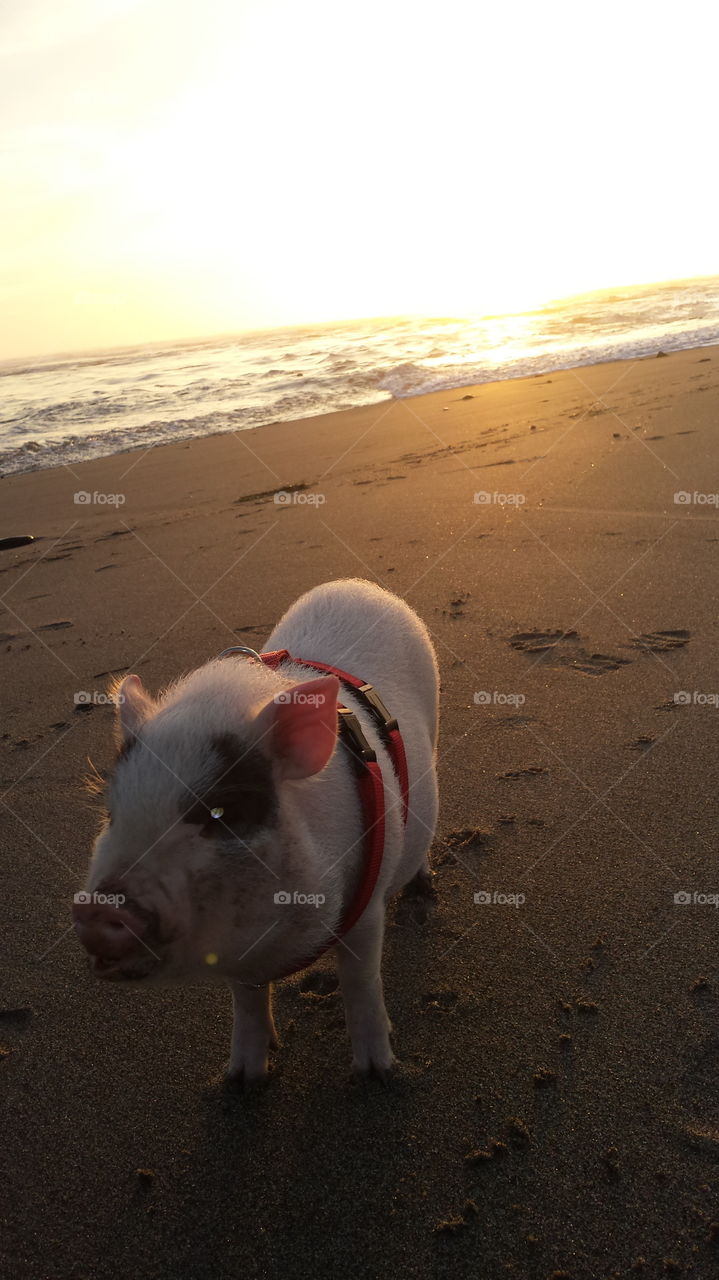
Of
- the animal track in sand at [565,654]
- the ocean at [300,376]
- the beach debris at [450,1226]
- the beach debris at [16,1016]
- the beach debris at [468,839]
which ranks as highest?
the ocean at [300,376]

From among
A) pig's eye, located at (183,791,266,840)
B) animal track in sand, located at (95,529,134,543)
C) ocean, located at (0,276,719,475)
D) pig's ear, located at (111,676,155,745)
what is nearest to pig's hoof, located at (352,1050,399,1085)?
pig's eye, located at (183,791,266,840)

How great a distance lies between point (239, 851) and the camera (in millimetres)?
1823

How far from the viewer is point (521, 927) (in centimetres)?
281

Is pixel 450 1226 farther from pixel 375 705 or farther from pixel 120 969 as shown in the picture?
pixel 375 705

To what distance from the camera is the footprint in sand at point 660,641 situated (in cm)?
445

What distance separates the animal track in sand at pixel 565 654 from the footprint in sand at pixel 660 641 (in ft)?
0.55

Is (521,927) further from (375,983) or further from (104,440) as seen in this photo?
(104,440)

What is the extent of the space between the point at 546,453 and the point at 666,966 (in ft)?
21.7

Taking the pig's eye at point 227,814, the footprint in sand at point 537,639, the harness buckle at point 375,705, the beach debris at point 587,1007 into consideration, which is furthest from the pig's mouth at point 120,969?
the footprint in sand at point 537,639

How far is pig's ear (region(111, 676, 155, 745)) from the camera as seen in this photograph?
79.6 inches

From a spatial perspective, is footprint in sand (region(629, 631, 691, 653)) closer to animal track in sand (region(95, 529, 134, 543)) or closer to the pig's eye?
the pig's eye

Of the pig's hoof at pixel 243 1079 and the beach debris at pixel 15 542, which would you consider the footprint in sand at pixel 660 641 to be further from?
the beach debris at pixel 15 542

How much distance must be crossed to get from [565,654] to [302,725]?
115 inches

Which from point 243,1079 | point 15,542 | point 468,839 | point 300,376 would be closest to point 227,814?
point 243,1079
